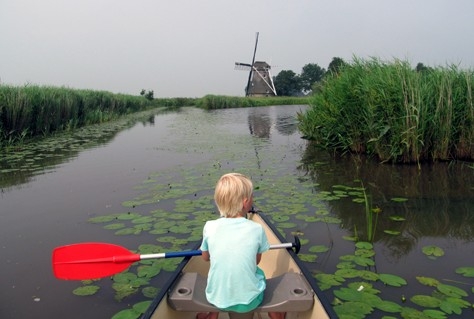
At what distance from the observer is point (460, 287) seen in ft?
10.5

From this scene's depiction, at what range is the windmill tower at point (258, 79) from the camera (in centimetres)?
5988

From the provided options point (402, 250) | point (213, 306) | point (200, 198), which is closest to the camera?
point (213, 306)

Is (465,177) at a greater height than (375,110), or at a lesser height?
lesser

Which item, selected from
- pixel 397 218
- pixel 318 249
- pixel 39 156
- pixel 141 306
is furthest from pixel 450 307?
pixel 39 156

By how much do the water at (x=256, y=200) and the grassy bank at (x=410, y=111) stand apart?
0.38 metres

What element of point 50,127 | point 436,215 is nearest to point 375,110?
point 436,215

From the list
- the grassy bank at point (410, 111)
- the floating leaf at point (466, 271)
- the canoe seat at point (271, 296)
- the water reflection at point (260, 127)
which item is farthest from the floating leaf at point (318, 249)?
the water reflection at point (260, 127)

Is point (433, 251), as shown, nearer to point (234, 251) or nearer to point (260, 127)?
point (234, 251)

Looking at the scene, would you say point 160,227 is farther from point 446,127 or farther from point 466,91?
point 466,91

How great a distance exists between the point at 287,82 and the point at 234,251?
87220 mm

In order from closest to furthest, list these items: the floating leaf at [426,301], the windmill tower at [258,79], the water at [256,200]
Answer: the floating leaf at [426,301]
the water at [256,200]
the windmill tower at [258,79]

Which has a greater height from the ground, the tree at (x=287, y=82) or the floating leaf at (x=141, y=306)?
the tree at (x=287, y=82)

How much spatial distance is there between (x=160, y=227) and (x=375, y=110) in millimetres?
5367

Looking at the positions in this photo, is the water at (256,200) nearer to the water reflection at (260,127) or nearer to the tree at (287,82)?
the water reflection at (260,127)
